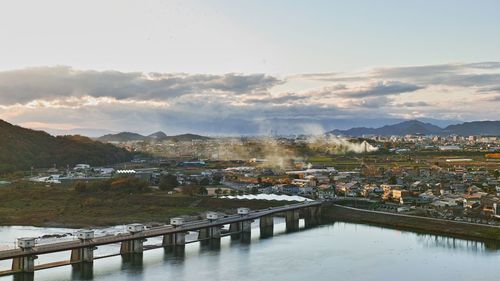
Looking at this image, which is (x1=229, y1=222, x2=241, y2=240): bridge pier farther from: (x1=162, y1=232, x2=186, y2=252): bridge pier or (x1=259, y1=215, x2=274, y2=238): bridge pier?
(x1=162, y1=232, x2=186, y2=252): bridge pier

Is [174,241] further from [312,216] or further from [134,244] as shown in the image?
[312,216]

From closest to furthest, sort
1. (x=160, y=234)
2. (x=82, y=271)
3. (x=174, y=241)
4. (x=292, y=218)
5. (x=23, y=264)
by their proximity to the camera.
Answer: (x=23, y=264) → (x=82, y=271) → (x=160, y=234) → (x=174, y=241) → (x=292, y=218)

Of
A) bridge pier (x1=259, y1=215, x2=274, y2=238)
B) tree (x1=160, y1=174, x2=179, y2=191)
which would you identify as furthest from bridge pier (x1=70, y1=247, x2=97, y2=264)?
tree (x1=160, y1=174, x2=179, y2=191)

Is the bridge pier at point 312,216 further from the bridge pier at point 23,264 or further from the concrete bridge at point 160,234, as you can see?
the bridge pier at point 23,264

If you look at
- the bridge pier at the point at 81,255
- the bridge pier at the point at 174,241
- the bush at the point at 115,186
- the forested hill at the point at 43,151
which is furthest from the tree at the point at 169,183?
the bridge pier at the point at 81,255

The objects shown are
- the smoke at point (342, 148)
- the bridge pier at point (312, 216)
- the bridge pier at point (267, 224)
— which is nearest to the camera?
the bridge pier at point (267, 224)

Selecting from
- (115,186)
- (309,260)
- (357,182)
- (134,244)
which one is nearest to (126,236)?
(134,244)
